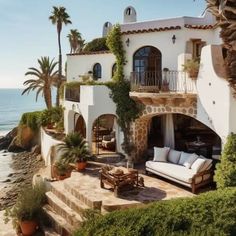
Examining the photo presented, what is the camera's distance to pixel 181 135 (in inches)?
805

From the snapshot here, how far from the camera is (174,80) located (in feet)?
60.4

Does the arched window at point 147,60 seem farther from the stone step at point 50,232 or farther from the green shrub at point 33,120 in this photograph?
the green shrub at point 33,120

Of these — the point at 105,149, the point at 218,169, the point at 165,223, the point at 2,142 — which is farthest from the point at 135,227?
the point at 2,142

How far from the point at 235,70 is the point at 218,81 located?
1.03 m

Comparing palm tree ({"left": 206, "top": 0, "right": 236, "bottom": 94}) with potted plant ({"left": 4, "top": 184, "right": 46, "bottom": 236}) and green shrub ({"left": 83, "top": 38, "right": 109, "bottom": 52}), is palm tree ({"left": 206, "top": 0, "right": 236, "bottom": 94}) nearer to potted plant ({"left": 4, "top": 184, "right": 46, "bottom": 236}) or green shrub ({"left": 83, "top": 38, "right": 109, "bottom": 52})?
potted plant ({"left": 4, "top": 184, "right": 46, "bottom": 236})

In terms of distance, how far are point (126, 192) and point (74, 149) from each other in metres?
5.34

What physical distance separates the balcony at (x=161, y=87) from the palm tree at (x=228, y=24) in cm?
295

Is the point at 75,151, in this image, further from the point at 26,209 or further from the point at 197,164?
the point at 197,164

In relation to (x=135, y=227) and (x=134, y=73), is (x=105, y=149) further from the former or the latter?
(x=135, y=227)

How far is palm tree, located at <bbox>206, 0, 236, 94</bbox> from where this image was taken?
11328 millimetres

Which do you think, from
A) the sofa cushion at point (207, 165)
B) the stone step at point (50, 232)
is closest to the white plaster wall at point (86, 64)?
the sofa cushion at point (207, 165)

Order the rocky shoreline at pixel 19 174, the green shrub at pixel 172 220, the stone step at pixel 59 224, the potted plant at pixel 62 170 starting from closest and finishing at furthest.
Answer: the green shrub at pixel 172 220 → the stone step at pixel 59 224 → the potted plant at pixel 62 170 → the rocky shoreline at pixel 19 174

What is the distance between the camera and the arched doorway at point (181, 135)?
58.5ft

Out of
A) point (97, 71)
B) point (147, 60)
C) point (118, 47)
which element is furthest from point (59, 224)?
point (97, 71)
